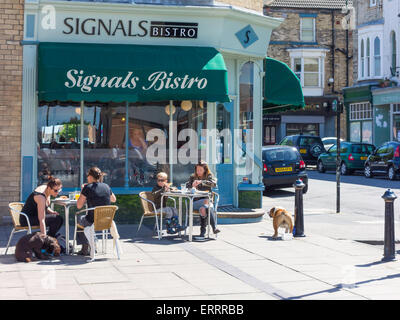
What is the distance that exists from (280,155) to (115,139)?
8219 mm

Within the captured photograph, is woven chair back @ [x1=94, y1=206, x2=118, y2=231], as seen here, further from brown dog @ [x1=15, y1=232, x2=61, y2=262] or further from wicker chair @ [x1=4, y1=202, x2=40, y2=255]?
wicker chair @ [x1=4, y1=202, x2=40, y2=255]

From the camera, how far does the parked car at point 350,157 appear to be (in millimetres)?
29719

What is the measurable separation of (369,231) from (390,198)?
11.2 feet

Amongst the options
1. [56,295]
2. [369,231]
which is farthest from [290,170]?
[56,295]

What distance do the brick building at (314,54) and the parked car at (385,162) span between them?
1944 cm

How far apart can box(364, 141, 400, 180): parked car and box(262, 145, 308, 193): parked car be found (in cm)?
647

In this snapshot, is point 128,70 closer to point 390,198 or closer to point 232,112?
point 232,112

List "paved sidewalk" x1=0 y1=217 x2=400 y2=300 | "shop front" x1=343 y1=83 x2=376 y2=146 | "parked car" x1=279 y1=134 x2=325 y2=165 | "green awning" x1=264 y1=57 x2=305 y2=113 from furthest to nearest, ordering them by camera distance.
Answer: "shop front" x1=343 y1=83 x2=376 y2=146
"parked car" x1=279 y1=134 x2=325 y2=165
"green awning" x1=264 y1=57 x2=305 y2=113
"paved sidewalk" x1=0 y1=217 x2=400 y2=300

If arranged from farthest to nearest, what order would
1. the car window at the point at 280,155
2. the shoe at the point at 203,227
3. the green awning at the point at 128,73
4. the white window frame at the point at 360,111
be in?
the white window frame at the point at 360,111 < the car window at the point at 280,155 < the green awning at the point at 128,73 < the shoe at the point at 203,227

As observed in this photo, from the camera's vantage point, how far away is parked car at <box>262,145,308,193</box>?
20672 millimetres

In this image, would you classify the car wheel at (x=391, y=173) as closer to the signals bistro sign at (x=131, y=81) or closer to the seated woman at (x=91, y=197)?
the signals bistro sign at (x=131, y=81)

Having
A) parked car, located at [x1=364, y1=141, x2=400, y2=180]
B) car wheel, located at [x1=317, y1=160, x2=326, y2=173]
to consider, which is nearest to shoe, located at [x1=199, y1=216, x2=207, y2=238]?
parked car, located at [x1=364, y1=141, x2=400, y2=180]

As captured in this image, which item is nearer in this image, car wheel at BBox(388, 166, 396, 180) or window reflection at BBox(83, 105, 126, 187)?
window reflection at BBox(83, 105, 126, 187)

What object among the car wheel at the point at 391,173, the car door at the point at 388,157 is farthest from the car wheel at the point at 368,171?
the car wheel at the point at 391,173
